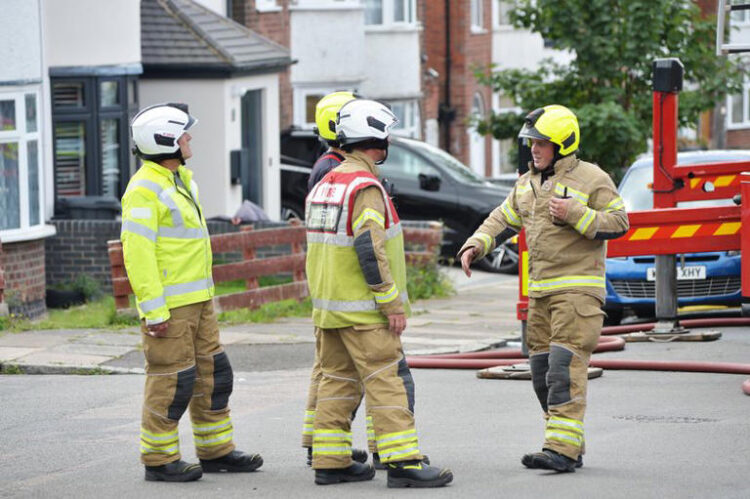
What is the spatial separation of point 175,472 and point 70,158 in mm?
12006

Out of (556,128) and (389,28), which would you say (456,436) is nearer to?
(556,128)

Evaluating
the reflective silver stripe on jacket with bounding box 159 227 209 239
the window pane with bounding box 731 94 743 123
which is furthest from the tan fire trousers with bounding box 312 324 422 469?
the window pane with bounding box 731 94 743 123

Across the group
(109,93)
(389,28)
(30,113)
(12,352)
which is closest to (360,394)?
(12,352)

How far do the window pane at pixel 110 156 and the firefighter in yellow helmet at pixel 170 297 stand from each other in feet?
39.0

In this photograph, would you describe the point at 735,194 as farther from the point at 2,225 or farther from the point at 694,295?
the point at 2,225

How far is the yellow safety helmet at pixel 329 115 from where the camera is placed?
798 centimetres

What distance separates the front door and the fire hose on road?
10902mm

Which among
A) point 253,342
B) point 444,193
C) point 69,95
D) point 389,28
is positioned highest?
point 389,28

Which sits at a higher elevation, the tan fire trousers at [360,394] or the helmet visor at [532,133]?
the helmet visor at [532,133]

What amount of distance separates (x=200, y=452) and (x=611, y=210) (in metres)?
2.39

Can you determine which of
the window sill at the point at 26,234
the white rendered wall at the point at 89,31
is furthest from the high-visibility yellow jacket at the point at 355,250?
the white rendered wall at the point at 89,31

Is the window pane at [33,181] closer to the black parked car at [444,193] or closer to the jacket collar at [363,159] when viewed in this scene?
the black parked car at [444,193]

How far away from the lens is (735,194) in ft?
40.5

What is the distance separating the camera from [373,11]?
→ 97.9 feet
